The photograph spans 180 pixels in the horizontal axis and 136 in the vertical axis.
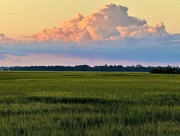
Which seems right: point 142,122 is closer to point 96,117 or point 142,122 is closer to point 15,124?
point 96,117

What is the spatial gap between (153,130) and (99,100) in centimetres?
818

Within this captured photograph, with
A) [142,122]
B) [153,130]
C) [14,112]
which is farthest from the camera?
[14,112]

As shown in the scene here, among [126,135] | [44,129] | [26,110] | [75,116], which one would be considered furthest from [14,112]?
[126,135]

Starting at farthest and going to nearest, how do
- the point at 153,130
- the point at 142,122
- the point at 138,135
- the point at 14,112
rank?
the point at 14,112
the point at 142,122
the point at 153,130
the point at 138,135

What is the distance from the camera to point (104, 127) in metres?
8.76

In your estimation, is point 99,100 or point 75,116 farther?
point 99,100

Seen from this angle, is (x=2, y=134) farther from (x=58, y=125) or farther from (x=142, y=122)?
(x=142, y=122)

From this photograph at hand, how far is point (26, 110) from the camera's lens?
12383 millimetres

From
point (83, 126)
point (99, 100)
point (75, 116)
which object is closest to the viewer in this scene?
point (83, 126)

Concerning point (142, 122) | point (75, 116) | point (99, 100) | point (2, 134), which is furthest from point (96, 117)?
point (99, 100)

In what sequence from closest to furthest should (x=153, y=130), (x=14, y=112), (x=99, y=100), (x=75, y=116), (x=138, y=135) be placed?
(x=138, y=135) → (x=153, y=130) → (x=75, y=116) → (x=14, y=112) → (x=99, y=100)

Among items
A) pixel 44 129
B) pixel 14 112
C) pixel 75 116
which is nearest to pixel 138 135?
pixel 44 129

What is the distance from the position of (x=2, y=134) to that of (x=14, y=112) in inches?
156

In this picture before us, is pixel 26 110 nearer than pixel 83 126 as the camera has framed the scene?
No
